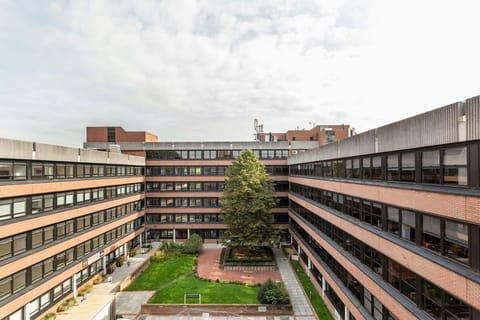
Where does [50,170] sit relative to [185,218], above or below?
above

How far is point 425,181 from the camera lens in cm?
1205

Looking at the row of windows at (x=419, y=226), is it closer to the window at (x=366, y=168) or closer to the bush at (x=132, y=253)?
the window at (x=366, y=168)

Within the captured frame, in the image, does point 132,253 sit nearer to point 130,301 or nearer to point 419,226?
point 130,301

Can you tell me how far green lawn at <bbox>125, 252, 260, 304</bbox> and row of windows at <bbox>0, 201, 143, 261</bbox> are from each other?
772cm

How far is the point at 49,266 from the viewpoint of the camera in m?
22.1

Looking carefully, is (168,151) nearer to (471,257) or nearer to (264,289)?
(264,289)

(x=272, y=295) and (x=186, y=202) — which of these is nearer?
(x=272, y=295)

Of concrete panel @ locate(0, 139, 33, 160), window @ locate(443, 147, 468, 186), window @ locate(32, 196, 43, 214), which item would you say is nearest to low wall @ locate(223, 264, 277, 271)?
window @ locate(32, 196, 43, 214)

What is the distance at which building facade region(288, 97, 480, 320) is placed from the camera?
9.61 m

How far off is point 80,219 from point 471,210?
29531 millimetres

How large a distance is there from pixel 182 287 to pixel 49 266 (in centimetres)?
1158

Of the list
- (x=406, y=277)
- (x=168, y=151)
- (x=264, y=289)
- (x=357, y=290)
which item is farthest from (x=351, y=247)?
(x=168, y=151)

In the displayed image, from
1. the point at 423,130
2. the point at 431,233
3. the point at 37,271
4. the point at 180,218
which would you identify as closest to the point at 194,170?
the point at 180,218

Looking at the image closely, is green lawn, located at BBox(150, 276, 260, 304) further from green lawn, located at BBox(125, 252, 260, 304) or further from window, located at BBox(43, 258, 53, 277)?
window, located at BBox(43, 258, 53, 277)
